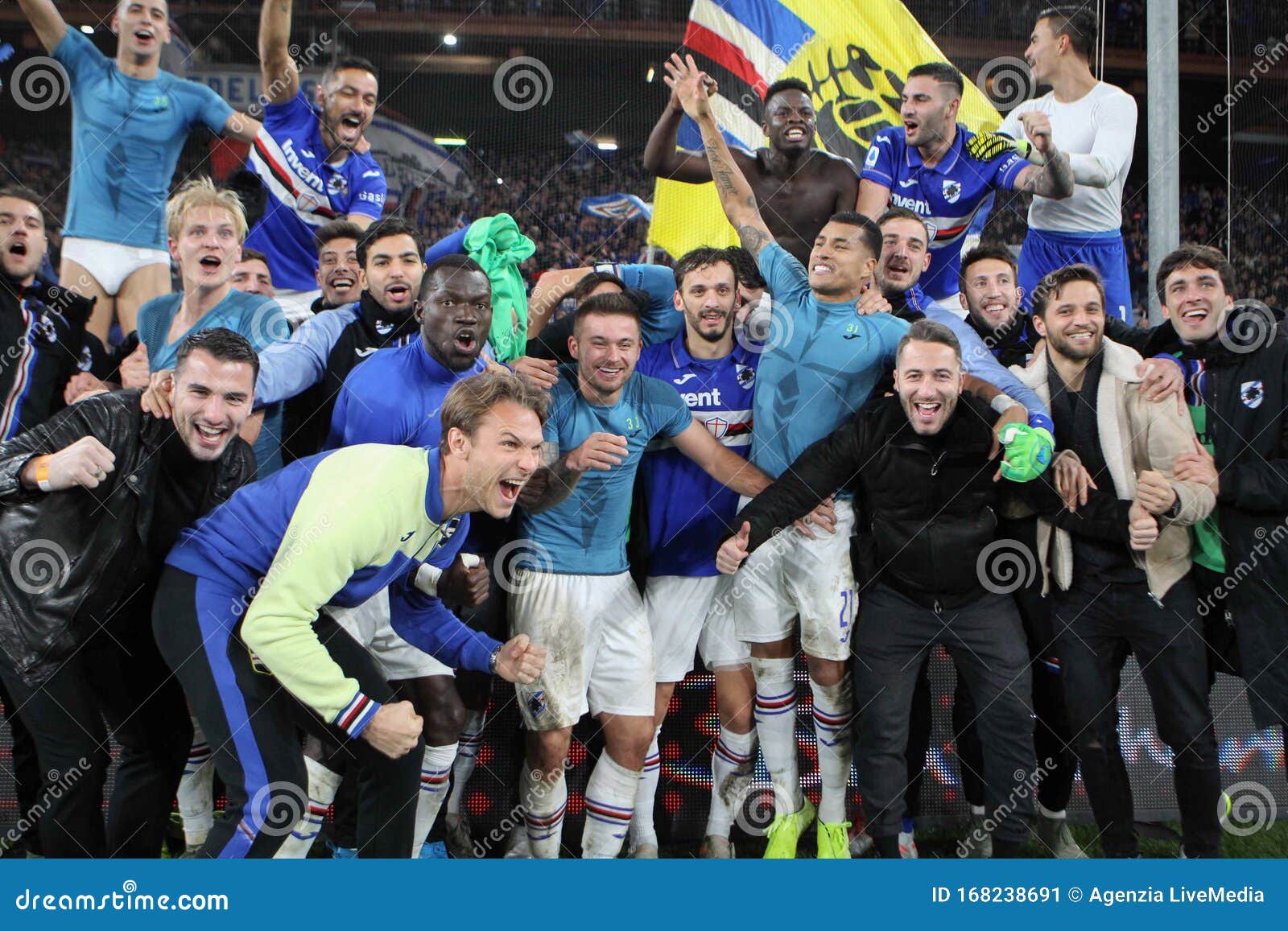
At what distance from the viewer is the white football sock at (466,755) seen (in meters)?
3.43

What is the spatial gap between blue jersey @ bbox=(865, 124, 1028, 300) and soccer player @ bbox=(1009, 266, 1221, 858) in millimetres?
1014

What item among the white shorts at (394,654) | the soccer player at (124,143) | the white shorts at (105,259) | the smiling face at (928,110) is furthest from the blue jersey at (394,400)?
the smiling face at (928,110)

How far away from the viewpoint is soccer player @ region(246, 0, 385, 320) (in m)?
4.50

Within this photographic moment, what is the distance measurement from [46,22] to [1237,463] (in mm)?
4775

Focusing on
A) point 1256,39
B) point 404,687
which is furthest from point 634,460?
point 1256,39

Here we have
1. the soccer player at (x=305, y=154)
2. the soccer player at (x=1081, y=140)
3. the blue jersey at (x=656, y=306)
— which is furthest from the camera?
the soccer player at (x=1081, y=140)

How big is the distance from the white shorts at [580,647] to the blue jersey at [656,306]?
0.88 metres

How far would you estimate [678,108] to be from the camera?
163 inches

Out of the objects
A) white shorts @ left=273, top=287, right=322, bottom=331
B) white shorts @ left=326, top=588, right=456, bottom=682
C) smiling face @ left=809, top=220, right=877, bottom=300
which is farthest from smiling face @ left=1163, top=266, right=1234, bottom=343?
white shorts @ left=273, top=287, right=322, bottom=331

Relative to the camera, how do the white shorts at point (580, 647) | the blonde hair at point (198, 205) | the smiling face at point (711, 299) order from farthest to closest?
the blonde hair at point (198, 205), the smiling face at point (711, 299), the white shorts at point (580, 647)

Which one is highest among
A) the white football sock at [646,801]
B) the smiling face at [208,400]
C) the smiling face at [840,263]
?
the smiling face at [840,263]

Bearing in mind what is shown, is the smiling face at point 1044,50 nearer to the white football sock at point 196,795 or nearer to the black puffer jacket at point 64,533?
the black puffer jacket at point 64,533

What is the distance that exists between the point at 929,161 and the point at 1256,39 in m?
2.00

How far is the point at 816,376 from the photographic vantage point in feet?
11.3
